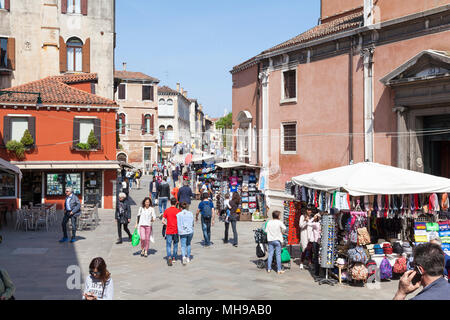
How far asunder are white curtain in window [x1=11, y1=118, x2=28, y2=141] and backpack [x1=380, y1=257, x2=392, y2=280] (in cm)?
1758

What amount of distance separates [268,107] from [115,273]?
45.8 feet

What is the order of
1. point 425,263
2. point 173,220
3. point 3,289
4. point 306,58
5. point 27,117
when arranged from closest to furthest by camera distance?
point 425,263 < point 3,289 < point 173,220 < point 306,58 < point 27,117

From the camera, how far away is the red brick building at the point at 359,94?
15.4 meters

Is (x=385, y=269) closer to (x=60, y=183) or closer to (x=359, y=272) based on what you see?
(x=359, y=272)

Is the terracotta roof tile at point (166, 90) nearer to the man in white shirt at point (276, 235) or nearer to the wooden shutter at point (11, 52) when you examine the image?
the wooden shutter at point (11, 52)

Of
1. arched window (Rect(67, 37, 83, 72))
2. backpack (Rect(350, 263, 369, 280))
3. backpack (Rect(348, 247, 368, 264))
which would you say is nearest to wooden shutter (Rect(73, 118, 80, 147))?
arched window (Rect(67, 37, 83, 72))

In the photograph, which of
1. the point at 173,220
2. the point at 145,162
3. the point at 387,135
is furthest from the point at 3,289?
the point at 145,162

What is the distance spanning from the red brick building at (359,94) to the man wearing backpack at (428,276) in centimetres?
1204

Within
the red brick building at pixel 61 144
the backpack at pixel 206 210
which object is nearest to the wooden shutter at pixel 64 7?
the red brick building at pixel 61 144

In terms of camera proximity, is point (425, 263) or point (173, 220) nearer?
point (425, 263)

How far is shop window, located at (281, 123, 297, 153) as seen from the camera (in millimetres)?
21375

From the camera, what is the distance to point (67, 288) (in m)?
9.22

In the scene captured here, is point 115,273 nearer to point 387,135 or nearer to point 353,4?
point 387,135

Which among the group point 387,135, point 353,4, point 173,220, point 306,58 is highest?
point 353,4
